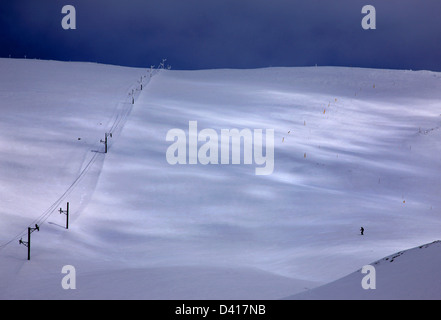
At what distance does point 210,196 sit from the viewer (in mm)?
23781

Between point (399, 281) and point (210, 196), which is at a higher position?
point (210, 196)

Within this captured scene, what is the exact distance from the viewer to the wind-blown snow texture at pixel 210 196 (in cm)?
1459

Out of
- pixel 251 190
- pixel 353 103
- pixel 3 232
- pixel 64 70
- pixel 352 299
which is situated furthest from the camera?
pixel 64 70

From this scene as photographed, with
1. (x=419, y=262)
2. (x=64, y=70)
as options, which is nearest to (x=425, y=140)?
(x=419, y=262)

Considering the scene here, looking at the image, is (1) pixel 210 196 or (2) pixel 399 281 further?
(1) pixel 210 196

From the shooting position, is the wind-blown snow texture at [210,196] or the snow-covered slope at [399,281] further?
the wind-blown snow texture at [210,196]

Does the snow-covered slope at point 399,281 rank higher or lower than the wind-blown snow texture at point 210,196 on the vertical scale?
lower

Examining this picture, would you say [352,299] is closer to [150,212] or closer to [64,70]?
[150,212]

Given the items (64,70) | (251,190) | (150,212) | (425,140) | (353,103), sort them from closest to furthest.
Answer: (150,212)
(251,190)
(425,140)
(353,103)
(64,70)

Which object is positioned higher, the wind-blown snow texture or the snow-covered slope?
the wind-blown snow texture

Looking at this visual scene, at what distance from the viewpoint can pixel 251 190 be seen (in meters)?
24.4

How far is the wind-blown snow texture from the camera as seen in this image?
1459 centimetres

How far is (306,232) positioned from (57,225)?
8.44 m

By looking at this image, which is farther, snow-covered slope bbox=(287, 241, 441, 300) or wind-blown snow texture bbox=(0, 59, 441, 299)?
wind-blown snow texture bbox=(0, 59, 441, 299)
